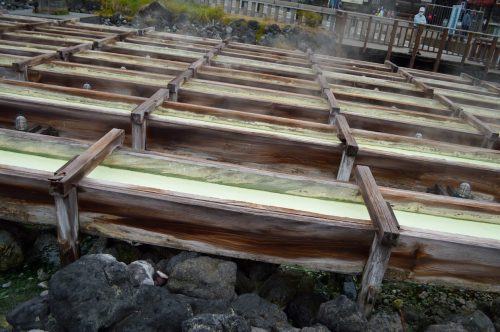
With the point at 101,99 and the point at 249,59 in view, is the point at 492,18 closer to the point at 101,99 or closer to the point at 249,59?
the point at 249,59

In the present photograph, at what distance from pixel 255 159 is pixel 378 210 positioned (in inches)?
72.9

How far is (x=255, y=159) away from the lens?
4.61 m

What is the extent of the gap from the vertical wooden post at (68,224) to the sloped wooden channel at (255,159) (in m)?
0.07

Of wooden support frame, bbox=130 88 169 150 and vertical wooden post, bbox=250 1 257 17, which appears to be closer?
wooden support frame, bbox=130 88 169 150

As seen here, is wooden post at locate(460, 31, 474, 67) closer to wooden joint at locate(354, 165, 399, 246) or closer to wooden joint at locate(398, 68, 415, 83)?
wooden joint at locate(398, 68, 415, 83)

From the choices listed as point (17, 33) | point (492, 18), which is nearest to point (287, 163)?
point (17, 33)

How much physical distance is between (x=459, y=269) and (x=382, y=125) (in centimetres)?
300

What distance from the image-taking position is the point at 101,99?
5148 millimetres

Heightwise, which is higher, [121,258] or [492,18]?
[492,18]

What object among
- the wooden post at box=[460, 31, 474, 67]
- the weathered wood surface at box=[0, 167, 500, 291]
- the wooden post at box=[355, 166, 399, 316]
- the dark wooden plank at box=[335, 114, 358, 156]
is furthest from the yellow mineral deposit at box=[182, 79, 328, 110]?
the wooden post at box=[460, 31, 474, 67]

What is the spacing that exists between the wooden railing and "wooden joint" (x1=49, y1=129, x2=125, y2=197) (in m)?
11.6

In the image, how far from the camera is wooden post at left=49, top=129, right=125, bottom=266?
2.89 meters

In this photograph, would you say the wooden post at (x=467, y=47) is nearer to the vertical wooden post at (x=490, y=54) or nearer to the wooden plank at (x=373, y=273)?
the vertical wooden post at (x=490, y=54)

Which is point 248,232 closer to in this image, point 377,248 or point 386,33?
point 377,248
